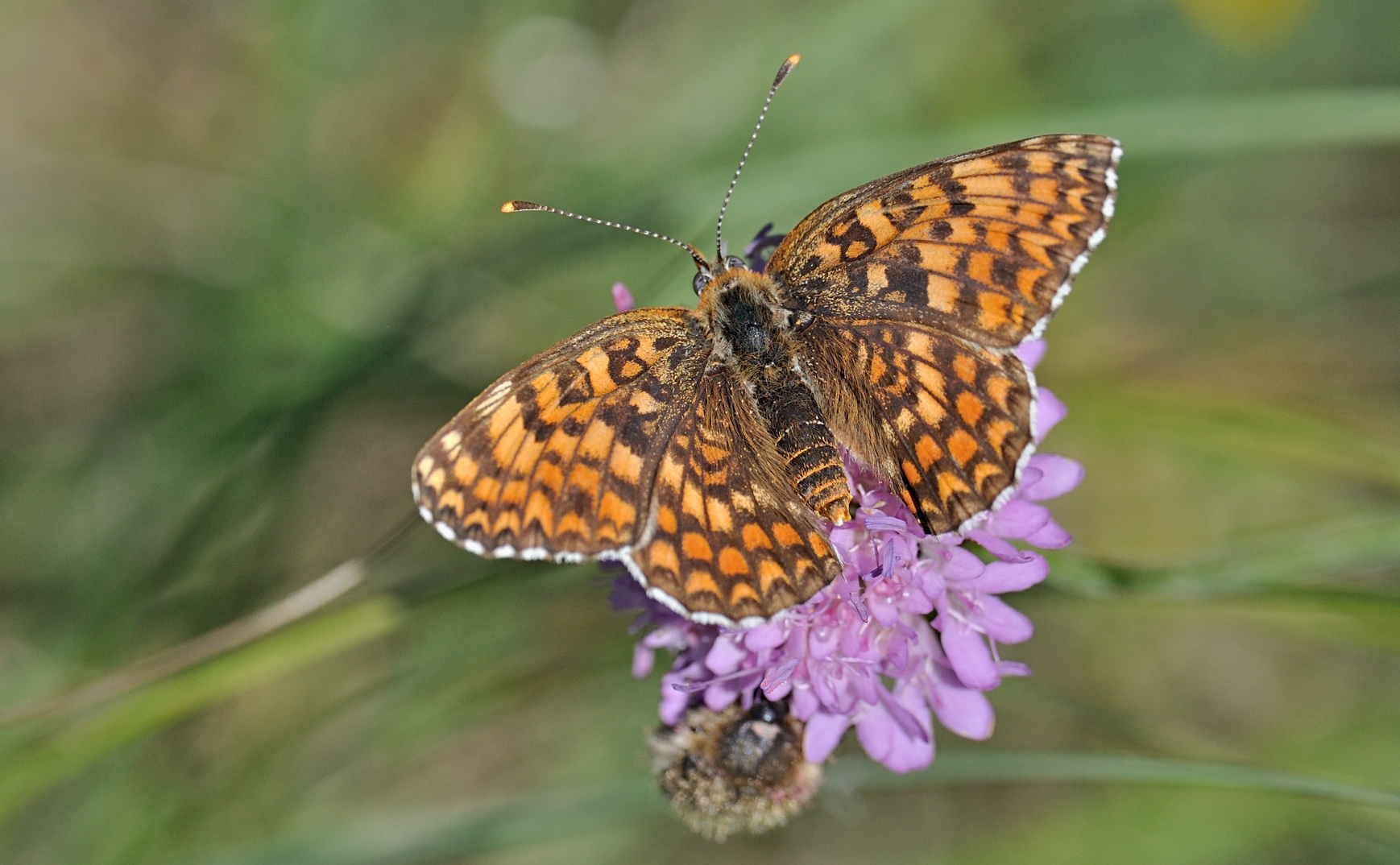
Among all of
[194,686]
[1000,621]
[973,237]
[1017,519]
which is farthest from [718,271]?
[194,686]

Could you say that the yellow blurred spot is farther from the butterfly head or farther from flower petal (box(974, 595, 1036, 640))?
flower petal (box(974, 595, 1036, 640))

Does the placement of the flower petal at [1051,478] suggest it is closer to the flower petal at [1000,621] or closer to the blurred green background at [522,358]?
the flower petal at [1000,621]

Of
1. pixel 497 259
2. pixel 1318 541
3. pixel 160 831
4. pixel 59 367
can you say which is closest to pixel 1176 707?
pixel 1318 541

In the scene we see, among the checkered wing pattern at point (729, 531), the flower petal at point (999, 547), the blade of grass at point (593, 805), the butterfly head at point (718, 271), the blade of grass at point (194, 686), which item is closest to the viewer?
the checkered wing pattern at point (729, 531)

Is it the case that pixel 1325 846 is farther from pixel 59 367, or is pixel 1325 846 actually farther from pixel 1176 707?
pixel 59 367

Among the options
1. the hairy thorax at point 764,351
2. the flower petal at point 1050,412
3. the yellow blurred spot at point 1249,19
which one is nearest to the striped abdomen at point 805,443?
the hairy thorax at point 764,351

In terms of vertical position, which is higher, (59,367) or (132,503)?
(59,367)
